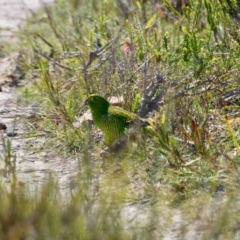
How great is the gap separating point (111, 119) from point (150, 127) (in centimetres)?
43

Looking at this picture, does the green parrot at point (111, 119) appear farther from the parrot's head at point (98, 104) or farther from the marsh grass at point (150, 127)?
the marsh grass at point (150, 127)

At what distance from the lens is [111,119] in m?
5.68

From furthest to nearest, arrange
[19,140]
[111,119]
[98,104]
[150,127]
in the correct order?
[19,140] → [98,104] → [111,119] → [150,127]

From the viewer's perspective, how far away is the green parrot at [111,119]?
223 inches

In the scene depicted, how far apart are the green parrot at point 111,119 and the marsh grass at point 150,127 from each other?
0.11 meters

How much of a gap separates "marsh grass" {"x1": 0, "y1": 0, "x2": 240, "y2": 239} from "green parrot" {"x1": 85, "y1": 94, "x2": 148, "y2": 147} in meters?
0.11

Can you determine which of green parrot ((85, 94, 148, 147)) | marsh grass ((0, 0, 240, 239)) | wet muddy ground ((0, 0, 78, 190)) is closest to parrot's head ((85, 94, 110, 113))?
green parrot ((85, 94, 148, 147))

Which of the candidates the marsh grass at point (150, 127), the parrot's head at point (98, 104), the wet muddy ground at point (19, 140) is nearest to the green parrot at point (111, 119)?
the parrot's head at point (98, 104)

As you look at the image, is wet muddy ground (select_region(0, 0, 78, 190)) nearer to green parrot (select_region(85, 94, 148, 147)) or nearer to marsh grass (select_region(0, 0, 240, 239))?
marsh grass (select_region(0, 0, 240, 239))

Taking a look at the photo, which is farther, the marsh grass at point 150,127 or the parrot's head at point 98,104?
the parrot's head at point 98,104

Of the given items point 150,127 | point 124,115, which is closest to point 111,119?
point 124,115

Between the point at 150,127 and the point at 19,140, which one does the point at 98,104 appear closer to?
the point at 150,127

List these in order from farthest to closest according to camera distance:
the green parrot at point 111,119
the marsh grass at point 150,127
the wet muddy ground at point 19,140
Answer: the green parrot at point 111,119, the wet muddy ground at point 19,140, the marsh grass at point 150,127

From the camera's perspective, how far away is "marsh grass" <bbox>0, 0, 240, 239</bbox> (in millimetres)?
3814
